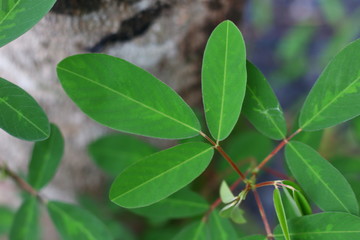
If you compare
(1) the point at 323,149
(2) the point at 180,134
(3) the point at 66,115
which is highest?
(3) the point at 66,115

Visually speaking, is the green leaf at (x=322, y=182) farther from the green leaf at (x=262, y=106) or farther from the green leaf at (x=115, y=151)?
the green leaf at (x=115, y=151)

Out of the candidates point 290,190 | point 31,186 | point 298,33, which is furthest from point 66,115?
point 298,33

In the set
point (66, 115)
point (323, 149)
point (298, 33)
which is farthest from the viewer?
point (298, 33)

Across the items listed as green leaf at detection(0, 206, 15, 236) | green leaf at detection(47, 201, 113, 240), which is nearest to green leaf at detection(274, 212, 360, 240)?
green leaf at detection(47, 201, 113, 240)

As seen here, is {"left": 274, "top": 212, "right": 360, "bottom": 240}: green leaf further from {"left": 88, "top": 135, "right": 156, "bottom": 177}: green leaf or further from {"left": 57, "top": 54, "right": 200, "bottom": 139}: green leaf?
{"left": 88, "top": 135, "right": 156, "bottom": 177}: green leaf

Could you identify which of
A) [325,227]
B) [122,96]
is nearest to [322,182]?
[325,227]

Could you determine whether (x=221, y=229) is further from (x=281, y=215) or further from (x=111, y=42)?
(x=111, y=42)

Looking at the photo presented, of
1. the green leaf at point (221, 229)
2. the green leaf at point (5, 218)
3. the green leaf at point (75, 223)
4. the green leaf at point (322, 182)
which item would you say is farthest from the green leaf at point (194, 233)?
the green leaf at point (5, 218)

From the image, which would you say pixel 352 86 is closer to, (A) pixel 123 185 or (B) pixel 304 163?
(B) pixel 304 163

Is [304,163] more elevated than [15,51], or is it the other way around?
[15,51]
